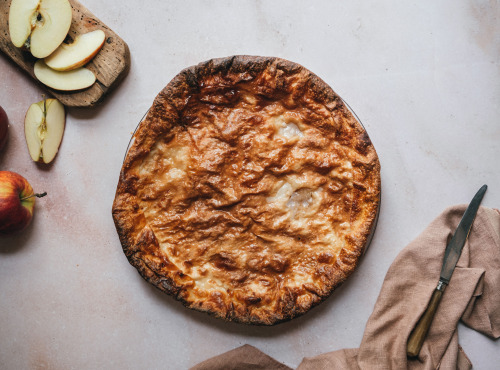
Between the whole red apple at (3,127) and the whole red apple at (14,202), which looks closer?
the whole red apple at (14,202)

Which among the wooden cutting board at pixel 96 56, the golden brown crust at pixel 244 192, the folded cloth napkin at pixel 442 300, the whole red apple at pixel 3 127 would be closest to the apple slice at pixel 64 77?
the wooden cutting board at pixel 96 56

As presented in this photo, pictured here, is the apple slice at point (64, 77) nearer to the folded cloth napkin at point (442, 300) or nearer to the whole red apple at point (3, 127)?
the whole red apple at point (3, 127)

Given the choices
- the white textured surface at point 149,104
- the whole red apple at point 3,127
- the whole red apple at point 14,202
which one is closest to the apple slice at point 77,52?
the white textured surface at point 149,104

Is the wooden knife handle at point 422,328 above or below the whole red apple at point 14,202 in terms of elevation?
above

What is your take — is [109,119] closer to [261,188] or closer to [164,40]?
[164,40]

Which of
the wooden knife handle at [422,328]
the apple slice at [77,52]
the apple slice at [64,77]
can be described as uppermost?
the apple slice at [77,52]

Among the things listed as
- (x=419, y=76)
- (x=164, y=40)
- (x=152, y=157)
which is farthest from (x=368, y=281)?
(x=164, y=40)
